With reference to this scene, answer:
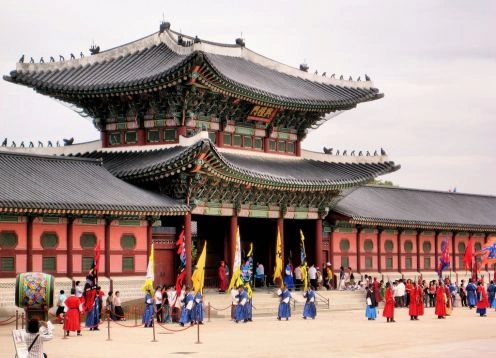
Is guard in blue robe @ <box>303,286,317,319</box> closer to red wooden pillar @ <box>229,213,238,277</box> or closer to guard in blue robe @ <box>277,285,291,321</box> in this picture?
guard in blue robe @ <box>277,285,291,321</box>

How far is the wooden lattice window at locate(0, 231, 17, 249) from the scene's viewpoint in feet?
140

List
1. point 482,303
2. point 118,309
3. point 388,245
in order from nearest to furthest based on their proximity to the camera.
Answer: point 118,309, point 482,303, point 388,245

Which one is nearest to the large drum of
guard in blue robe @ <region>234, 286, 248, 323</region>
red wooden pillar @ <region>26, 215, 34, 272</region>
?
red wooden pillar @ <region>26, 215, 34, 272</region>

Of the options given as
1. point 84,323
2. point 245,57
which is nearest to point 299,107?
point 245,57

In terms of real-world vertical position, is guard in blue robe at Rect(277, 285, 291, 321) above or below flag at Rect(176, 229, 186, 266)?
below

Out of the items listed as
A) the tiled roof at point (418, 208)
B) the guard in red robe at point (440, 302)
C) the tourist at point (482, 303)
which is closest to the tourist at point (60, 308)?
the guard in red robe at point (440, 302)

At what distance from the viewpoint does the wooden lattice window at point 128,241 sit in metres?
47.6

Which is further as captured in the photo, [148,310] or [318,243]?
[318,243]

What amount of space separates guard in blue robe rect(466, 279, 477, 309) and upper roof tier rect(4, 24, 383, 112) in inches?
481

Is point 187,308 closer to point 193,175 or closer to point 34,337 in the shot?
point 193,175

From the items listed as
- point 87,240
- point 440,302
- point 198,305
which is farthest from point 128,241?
point 440,302

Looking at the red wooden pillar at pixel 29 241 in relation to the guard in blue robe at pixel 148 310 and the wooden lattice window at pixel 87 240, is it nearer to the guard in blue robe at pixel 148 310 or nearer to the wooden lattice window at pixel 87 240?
the wooden lattice window at pixel 87 240

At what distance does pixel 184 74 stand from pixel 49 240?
10.3 m

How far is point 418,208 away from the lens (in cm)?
6862
